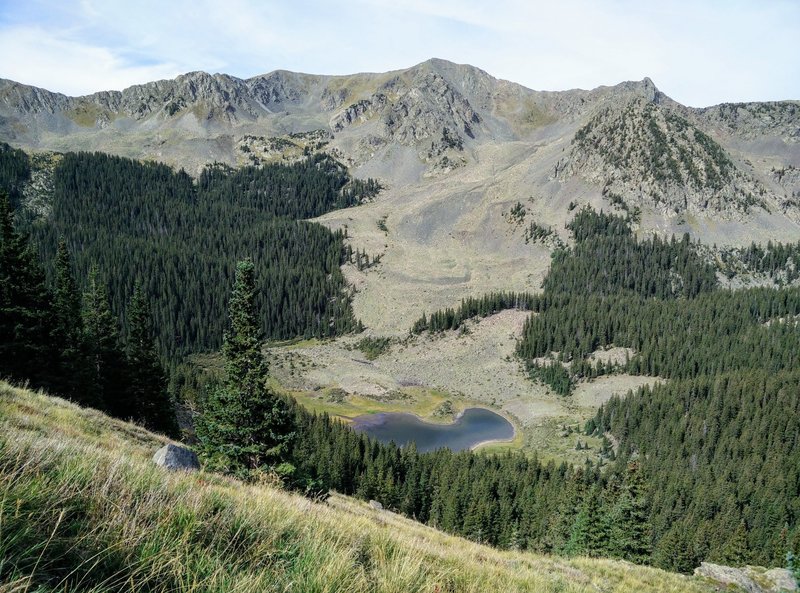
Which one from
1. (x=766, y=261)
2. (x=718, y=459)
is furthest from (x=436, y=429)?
(x=766, y=261)

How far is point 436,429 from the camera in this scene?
3612 inches

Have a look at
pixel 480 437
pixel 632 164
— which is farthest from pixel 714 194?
pixel 480 437

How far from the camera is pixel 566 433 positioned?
88.6 metres

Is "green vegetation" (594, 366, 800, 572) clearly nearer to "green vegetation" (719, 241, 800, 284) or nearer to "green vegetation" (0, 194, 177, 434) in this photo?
"green vegetation" (0, 194, 177, 434)

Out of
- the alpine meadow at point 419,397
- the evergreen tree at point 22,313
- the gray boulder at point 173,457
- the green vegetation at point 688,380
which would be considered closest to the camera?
the alpine meadow at point 419,397

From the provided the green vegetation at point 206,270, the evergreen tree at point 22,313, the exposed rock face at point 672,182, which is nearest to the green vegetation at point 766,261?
the exposed rock face at point 672,182

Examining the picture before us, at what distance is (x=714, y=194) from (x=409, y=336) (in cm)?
14881

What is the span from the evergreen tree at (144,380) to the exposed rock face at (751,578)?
40504 mm

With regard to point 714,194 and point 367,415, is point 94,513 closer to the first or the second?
point 367,415

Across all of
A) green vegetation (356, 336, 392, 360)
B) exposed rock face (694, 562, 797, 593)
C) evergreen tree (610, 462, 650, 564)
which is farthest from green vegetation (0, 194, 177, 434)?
green vegetation (356, 336, 392, 360)

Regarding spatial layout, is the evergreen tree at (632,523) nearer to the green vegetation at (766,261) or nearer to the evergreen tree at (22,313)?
the evergreen tree at (22,313)

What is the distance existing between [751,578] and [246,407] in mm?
24539

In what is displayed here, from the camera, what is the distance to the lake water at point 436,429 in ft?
282

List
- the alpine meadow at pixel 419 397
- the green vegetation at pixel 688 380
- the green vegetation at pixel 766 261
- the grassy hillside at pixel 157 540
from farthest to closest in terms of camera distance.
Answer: the green vegetation at pixel 766 261 < the green vegetation at pixel 688 380 < the alpine meadow at pixel 419 397 < the grassy hillside at pixel 157 540
